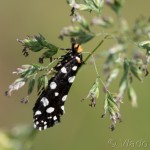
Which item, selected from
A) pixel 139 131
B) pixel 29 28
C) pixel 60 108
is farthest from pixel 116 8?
pixel 29 28

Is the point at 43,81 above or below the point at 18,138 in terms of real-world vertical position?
above

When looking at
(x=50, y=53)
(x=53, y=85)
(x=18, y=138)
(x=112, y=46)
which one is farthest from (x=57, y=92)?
(x=112, y=46)

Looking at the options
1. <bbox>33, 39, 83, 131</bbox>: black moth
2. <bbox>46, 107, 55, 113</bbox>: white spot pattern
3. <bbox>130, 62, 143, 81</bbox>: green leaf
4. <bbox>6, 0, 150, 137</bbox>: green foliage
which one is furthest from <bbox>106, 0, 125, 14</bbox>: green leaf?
<bbox>46, 107, 55, 113</bbox>: white spot pattern

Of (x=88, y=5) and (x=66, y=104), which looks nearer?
(x=88, y=5)

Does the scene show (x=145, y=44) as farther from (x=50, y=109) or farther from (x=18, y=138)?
(x=18, y=138)

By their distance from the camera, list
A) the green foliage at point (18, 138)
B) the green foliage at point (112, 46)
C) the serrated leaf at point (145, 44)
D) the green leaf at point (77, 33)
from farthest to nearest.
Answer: the green foliage at point (18, 138) → the serrated leaf at point (145, 44) → the green leaf at point (77, 33) → the green foliage at point (112, 46)

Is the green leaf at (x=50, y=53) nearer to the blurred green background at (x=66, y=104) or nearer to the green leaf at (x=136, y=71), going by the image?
the green leaf at (x=136, y=71)

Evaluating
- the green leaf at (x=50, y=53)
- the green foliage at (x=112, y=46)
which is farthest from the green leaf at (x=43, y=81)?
the green leaf at (x=50, y=53)
